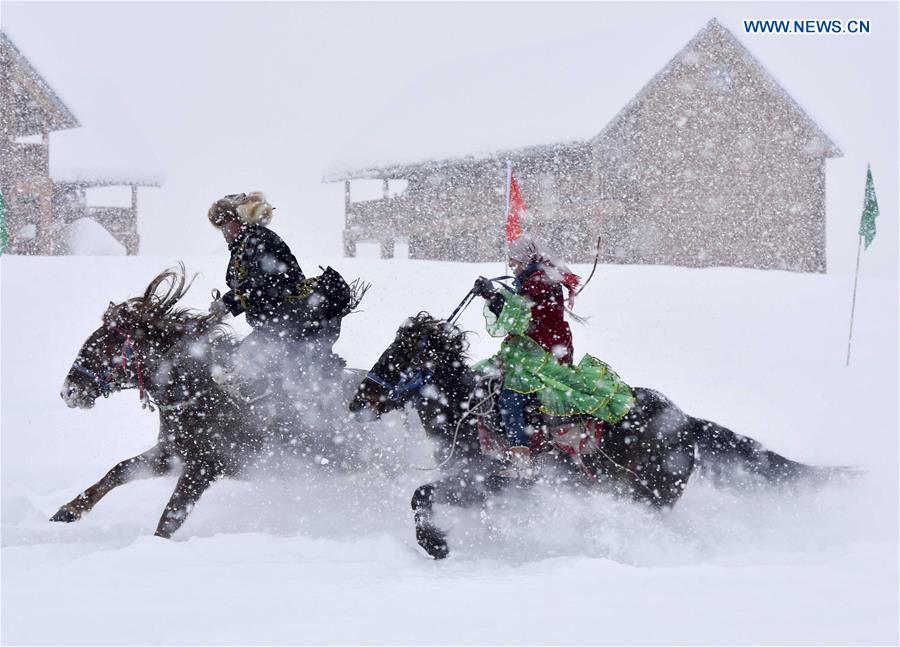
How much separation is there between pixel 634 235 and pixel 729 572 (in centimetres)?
1700

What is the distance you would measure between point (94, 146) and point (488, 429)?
25957 mm

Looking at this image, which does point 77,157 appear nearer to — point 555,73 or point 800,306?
point 555,73

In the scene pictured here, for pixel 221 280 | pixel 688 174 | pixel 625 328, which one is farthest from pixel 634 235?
pixel 221 280

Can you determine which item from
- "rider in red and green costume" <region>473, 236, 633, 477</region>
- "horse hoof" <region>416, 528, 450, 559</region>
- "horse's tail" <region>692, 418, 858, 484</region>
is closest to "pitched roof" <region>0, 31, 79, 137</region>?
"rider in red and green costume" <region>473, 236, 633, 477</region>

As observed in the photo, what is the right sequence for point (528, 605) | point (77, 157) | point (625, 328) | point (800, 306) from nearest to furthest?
point (528, 605) < point (625, 328) < point (800, 306) < point (77, 157)

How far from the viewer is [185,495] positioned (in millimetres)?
5035

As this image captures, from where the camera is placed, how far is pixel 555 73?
24.3 metres

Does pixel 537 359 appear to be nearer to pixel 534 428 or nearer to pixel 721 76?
pixel 534 428

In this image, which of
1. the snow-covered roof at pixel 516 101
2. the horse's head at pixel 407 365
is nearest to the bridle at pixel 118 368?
the horse's head at pixel 407 365

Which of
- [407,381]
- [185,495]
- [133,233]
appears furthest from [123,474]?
[133,233]

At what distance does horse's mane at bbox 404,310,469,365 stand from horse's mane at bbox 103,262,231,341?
1470mm

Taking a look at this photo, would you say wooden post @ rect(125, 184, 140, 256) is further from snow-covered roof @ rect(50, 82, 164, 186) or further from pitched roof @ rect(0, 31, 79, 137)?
pitched roof @ rect(0, 31, 79, 137)

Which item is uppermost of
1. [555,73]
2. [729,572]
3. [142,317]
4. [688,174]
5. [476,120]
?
[555,73]

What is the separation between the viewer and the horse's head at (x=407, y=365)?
185 inches
